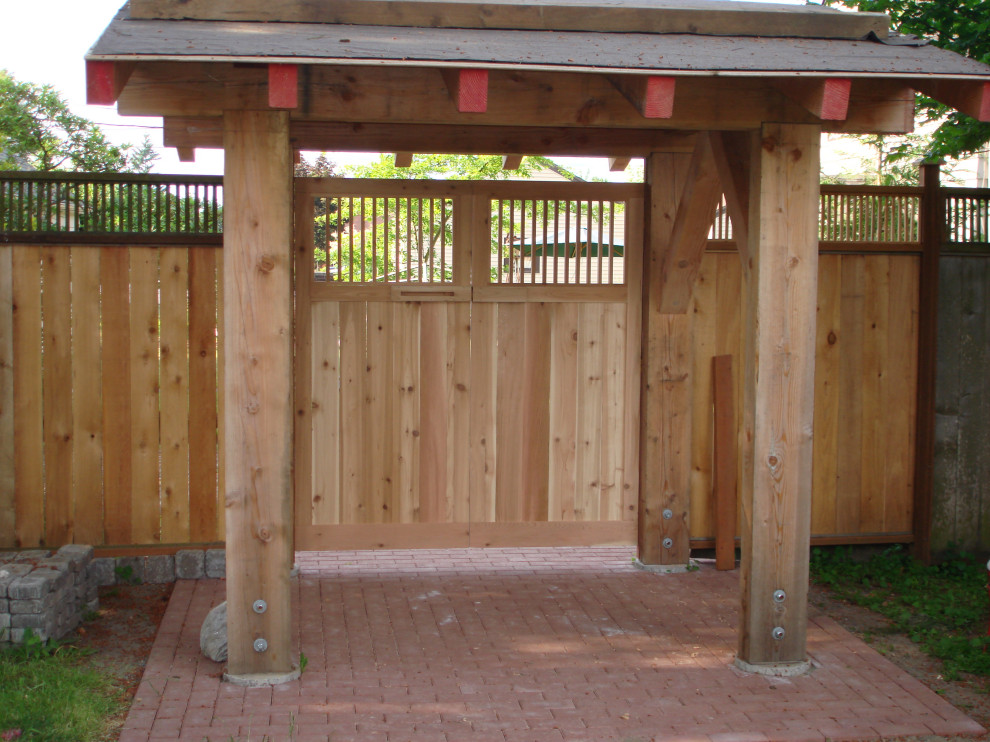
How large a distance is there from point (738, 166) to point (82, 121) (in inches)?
306

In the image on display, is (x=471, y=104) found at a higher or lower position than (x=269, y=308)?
higher

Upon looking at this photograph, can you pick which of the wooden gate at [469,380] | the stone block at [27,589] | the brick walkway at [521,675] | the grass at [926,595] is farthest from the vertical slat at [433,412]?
the grass at [926,595]

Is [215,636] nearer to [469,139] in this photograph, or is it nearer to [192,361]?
[192,361]

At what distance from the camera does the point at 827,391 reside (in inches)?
270

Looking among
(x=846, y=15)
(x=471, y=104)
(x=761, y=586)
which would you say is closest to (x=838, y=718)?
(x=761, y=586)

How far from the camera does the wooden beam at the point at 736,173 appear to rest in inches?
191

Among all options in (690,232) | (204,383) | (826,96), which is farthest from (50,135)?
(826,96)

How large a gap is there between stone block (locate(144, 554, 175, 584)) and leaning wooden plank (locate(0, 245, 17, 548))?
0.85 metres

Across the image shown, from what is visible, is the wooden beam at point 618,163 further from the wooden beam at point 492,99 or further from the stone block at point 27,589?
the stone block at point 27,589

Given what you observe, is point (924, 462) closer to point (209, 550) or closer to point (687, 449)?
point (687, 449)

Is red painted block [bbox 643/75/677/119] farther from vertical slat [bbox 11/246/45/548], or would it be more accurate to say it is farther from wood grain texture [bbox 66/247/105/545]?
vertical slat [bbox 11/246/45/548]

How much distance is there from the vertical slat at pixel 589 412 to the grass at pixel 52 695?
10.7 ft

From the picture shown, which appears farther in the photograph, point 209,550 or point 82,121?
point 82,121

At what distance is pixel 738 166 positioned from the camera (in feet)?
16.4
